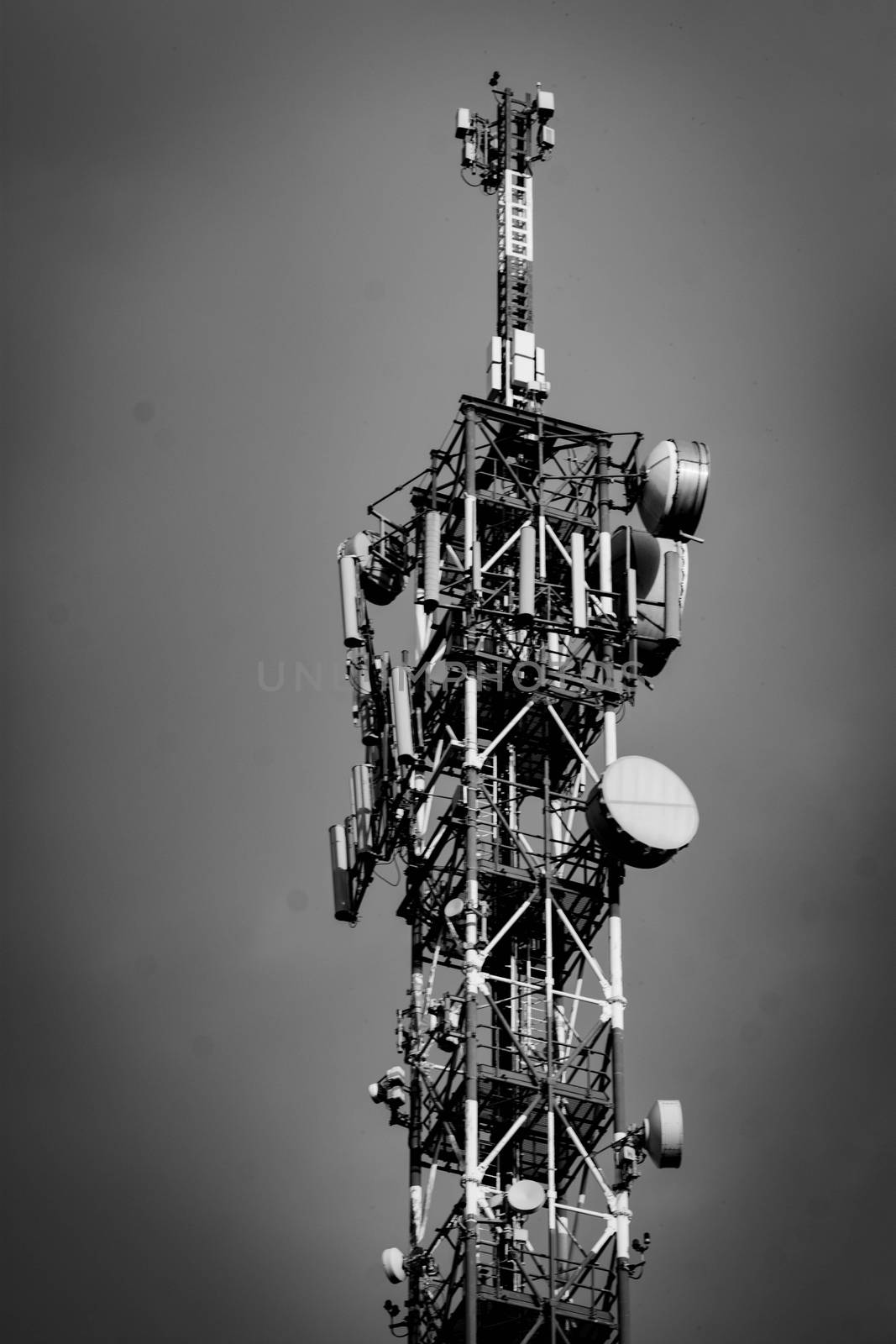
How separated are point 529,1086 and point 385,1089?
161 inches

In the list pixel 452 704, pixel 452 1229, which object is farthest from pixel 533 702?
pixel 452 1229

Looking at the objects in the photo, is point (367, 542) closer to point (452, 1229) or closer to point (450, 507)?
point (450, 507)

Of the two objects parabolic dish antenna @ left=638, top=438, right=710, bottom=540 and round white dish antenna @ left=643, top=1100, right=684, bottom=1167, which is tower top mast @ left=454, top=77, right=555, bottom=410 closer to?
parabolic dish antenna @ left=638, top=438, right=710, bottom=540

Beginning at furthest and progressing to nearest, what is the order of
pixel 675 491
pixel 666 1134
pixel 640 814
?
pixel 675 491 < pixel 640 814 < pixel 666 1134

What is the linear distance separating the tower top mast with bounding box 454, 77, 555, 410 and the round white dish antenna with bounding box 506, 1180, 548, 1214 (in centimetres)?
2175

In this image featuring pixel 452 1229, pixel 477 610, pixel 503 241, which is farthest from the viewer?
pixel 503 241

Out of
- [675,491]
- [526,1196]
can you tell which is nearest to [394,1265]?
[526,1196]

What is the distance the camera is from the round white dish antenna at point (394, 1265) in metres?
83.8

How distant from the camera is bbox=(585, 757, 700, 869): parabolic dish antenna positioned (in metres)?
85.6

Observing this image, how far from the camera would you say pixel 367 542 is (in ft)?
305

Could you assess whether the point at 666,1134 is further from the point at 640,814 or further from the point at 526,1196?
the point at 640,814

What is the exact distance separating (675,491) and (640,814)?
9.35 meters

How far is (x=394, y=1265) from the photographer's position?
83.9 metres

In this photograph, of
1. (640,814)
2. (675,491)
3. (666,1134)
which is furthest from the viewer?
(675,491)
